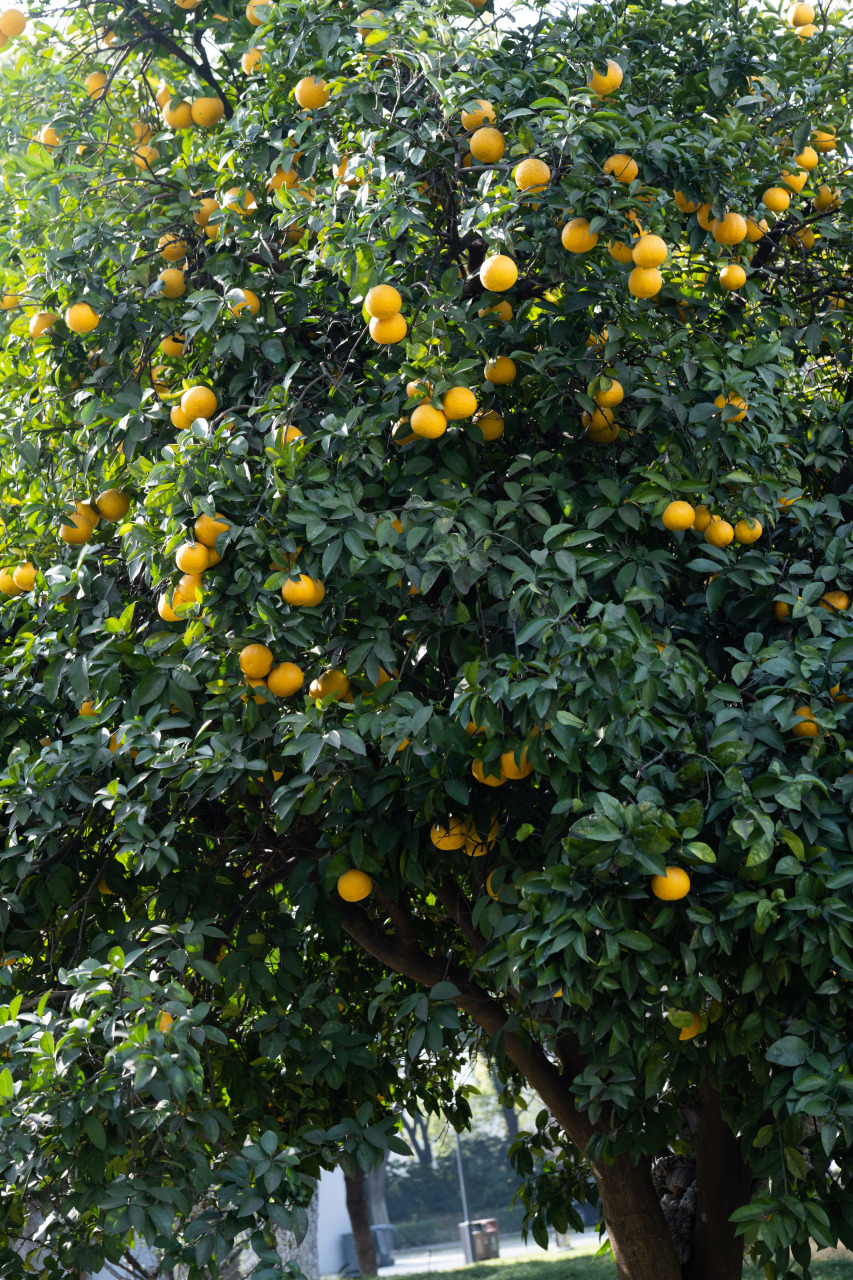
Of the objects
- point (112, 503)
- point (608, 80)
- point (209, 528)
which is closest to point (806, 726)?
point (209, 528)

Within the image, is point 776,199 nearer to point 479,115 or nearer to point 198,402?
point 479,115

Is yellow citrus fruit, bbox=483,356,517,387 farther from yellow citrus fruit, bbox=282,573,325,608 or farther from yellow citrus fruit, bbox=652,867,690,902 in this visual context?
yellow citrus fruit, bbox=652,867,690,902

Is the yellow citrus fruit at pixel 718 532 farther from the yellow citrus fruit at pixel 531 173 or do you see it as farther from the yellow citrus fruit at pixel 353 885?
the yellow citrus fruit at pixel 353 885

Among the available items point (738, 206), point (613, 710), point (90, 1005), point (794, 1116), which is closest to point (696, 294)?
point (738, 206)

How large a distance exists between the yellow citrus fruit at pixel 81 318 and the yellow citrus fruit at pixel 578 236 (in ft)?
4.65

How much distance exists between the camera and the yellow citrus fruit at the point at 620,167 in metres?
3.07

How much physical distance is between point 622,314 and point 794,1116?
2111mm

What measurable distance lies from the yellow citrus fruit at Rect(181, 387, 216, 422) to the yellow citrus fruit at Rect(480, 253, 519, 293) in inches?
32.6

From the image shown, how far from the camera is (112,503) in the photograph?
11.9 ft

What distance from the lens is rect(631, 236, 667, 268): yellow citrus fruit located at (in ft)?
9.80

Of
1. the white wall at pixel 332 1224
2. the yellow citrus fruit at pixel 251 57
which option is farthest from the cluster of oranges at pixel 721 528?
the white wall at pixel 332 1224

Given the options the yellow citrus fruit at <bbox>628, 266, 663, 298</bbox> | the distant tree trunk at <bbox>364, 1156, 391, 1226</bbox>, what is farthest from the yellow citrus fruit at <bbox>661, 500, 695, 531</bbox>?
the distant tree trunk at <bbox>364, 1156, 391, 1226</bbox>

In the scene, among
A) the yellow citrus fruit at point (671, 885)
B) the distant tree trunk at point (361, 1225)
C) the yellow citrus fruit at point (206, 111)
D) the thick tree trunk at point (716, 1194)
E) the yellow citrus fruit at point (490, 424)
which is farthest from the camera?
the distant tree trunk at point (361, 1225)

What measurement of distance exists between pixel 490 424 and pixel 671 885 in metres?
1.48
